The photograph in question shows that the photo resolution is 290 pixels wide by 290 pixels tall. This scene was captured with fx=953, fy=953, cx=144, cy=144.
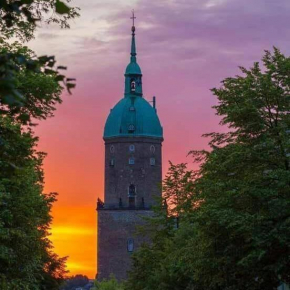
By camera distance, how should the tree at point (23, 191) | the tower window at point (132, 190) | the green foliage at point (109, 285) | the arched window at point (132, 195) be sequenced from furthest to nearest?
1. the tower window at point (132, 190)
2. the arched window at point (132, 195)
3. the green foliage at point (109, 285)
4. the tree at point (23, 191)

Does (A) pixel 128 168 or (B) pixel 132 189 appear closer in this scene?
(B) pixel 132 189

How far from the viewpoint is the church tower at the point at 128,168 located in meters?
145

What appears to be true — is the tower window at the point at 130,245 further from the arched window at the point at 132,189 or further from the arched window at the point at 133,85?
the arched window at the point at 133,85

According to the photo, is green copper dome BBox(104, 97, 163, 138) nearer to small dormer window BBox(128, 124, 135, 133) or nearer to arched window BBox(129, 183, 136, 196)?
small dormer window BBox(128, 124, 135, 133)

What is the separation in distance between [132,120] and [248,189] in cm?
11620

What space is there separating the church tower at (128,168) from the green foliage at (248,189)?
105481 mm

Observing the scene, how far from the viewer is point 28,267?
35969 millimetres

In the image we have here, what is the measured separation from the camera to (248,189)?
34.1 m

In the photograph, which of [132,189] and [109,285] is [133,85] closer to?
[132,189]

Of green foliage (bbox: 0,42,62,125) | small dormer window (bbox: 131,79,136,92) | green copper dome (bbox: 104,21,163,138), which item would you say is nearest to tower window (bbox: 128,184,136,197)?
green copper dome (bbox: 104,21,163,138)

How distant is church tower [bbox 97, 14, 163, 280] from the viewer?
14525 cm

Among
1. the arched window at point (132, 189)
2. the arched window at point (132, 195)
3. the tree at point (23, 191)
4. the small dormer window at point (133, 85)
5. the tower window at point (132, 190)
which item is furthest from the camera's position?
the small dormer window at point (133, 85)

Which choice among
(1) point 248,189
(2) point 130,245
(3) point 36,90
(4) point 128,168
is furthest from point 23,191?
(4) point 128,168

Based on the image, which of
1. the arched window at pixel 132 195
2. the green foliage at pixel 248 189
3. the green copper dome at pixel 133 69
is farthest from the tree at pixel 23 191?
the green copper dome at pixel 133 69
